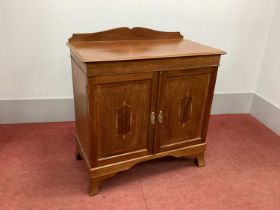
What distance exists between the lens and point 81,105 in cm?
155

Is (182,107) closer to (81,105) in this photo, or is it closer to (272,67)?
(81,105)

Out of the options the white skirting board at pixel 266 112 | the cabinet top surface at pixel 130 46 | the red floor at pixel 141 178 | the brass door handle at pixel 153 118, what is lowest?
the red floor at pixel 141 178

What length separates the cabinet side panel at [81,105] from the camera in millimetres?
1428

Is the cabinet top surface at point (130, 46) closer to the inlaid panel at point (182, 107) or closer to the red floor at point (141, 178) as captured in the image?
the inlaid panel at point (182, 107)

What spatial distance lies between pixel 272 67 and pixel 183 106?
126 centimetres

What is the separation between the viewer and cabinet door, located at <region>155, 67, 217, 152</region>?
1.55m

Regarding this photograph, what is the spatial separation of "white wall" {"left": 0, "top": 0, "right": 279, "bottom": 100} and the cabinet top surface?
383mm

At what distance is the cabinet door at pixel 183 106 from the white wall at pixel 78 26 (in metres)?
0.78

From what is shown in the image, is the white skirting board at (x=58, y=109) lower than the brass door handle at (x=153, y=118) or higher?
lower

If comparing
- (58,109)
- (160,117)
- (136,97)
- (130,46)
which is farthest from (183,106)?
(58,109)

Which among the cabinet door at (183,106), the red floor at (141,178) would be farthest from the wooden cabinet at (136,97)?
the red floor at (141,178)

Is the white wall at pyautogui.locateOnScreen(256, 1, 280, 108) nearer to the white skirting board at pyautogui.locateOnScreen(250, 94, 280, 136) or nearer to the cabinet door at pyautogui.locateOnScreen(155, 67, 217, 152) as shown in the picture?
the white skirting board at pyautogui.locateOnScreen(250, 94, 280, 136)

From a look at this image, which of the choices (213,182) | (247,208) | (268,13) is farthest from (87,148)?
(268,13)

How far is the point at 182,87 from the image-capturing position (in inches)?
62.2
